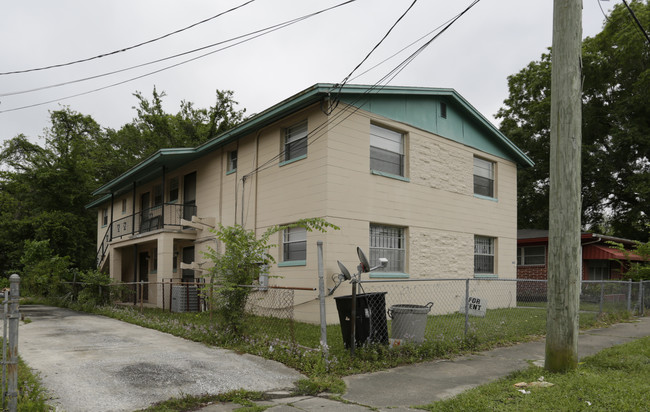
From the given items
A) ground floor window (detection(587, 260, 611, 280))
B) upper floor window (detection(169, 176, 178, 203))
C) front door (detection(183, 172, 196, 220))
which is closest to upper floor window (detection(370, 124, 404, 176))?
front door (detection(183, 172, 196, 220))

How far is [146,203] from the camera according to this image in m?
23.5

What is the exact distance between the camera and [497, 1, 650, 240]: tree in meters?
26.7

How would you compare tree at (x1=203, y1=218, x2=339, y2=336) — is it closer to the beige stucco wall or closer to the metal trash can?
the metal trash can

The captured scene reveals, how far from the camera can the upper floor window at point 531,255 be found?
23.4 metres

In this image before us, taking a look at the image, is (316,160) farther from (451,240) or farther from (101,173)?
(101,173)

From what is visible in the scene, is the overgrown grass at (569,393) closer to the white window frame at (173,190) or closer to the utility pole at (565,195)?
the utility pole at (565,195)

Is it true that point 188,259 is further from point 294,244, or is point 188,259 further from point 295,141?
point 295,141

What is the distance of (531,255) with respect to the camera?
23.9m

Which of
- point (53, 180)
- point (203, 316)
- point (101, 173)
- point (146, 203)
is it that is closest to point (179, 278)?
point (146, 203)

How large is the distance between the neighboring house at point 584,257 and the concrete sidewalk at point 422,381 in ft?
46.8

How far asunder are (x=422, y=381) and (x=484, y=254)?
11287mm

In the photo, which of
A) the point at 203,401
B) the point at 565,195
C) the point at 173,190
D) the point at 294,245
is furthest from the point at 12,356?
the point at 173,190

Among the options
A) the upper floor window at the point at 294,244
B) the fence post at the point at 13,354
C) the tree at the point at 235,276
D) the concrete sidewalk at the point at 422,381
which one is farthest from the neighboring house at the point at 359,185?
the fence post at the point at 13,354

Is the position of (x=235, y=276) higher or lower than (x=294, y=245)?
lower
